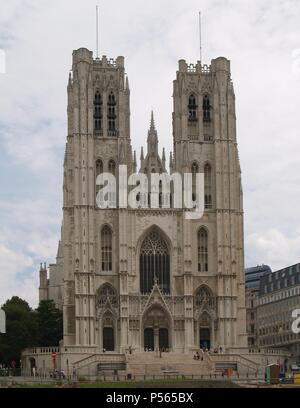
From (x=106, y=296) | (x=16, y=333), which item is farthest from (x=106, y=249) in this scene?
(x=16, y=333)

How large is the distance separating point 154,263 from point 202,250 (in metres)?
4.60

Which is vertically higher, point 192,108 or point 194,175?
point 192,108

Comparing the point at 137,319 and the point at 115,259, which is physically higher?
the point at 115,259

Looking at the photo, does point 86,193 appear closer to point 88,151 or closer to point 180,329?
point 88,151

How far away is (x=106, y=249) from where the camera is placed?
84.4 m

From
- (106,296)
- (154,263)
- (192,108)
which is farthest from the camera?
(192,108)

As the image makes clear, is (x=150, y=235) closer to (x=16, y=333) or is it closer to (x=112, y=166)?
(x=112, y=166)

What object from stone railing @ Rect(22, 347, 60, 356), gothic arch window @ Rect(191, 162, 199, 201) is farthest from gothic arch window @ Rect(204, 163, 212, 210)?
stone railing @ Rect(22, 347, 60, 356)

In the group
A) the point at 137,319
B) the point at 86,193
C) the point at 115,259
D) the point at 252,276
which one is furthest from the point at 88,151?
the point at 252,276

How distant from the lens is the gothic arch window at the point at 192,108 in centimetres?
8825

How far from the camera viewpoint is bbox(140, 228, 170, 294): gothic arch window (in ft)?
278

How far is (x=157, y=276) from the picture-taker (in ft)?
279
